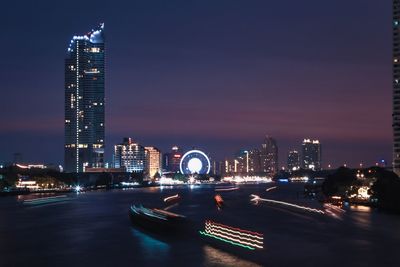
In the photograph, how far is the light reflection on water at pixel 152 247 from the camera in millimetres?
31444

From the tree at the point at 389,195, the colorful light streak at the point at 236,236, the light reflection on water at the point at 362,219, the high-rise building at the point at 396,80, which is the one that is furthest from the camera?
the high-rise building at the point at 396,80

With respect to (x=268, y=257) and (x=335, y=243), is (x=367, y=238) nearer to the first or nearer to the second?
(x=335, y=243)

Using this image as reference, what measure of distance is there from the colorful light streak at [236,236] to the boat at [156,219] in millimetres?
2370

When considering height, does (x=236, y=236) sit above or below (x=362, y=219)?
above

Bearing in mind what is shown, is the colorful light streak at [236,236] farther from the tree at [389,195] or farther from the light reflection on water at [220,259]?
the tree at [389,195]

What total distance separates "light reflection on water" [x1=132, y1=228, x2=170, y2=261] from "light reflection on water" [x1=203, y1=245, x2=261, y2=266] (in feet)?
7.26

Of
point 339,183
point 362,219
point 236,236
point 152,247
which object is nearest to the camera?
point 152,247

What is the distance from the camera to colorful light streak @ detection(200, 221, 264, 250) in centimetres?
3272

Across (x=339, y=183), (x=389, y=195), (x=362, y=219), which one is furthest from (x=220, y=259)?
(x=339, y=183)

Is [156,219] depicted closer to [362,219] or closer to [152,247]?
[152,247]

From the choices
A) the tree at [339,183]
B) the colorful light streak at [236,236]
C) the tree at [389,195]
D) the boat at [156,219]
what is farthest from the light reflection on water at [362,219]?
the tree at [339,183]

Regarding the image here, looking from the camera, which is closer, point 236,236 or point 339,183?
point 236,236

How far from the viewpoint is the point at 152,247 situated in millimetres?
34469

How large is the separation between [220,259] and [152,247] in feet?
21.4
